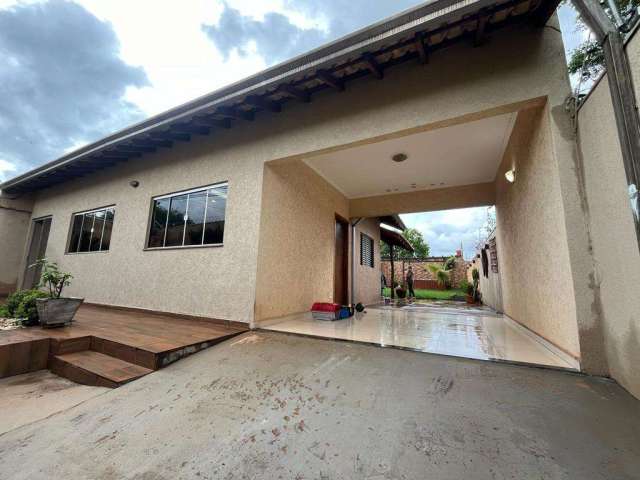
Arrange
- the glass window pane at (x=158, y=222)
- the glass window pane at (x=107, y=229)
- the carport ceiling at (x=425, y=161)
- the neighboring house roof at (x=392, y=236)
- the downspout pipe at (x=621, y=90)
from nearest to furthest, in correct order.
Result: the downspout pipe at (x=621, y=90) < the carport ceiling at (x=425, y=161) < the glass window pane at (x=158, y=222) < the glass window pane at (x=107, y=229) < the neighboring house roof at (x=392, y=236)

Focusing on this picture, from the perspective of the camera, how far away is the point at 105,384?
2248 mm

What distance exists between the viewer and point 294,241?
15.9 feet

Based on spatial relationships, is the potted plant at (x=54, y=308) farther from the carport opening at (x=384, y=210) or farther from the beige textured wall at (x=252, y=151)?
the carport opening at (x=384, y=210)

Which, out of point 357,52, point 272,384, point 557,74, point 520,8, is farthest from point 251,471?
point 520,8

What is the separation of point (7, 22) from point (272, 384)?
621 inches

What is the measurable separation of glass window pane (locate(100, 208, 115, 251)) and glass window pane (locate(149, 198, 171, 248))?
5.08ft

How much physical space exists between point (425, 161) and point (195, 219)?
4.63 m

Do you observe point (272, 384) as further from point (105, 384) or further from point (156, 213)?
point (156, 213)

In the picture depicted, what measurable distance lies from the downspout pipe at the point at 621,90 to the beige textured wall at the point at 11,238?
13267mm

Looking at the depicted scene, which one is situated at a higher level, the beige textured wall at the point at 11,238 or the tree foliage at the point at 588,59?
the tree foliage at the point at 588,59

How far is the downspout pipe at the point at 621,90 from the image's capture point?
1536 mm

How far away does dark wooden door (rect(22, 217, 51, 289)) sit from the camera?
789 cm

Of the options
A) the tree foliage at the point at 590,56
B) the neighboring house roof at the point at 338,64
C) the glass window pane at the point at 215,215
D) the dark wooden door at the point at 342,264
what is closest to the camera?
the neighboring house roof at the point at 338,64

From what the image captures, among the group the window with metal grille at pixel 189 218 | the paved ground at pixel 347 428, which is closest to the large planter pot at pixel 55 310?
the window with metal grille at pixel 189 218
